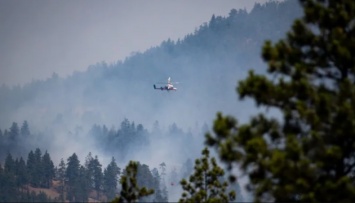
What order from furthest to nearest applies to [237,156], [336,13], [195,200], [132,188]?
1. [195,200]
2. [132,188]
3. [336,13]
4. [237,156]

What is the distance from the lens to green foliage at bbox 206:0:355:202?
802 inches

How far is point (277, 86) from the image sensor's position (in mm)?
21859

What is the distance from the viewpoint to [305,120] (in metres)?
21.2

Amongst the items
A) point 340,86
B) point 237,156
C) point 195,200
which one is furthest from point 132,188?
point 340,86

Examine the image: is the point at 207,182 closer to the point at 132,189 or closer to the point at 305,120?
the point at 132,189

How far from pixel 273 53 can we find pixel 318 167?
5280mm

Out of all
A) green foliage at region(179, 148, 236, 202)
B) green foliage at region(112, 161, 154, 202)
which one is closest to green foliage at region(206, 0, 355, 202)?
green foliage at region(112, 161, 154, 202)

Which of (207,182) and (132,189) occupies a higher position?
(207,182)

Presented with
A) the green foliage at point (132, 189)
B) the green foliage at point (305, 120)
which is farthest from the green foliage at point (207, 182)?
the green foliage at point (305, 120)

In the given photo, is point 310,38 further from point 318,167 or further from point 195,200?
point 195,200

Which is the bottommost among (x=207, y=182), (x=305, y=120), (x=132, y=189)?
(x=132, y=189)

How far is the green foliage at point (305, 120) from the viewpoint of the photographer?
2036cm

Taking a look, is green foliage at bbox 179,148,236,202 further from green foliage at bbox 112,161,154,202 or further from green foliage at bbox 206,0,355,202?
green foliage at bbox 206,0,355,202

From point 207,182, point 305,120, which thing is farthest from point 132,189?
point 305,120
